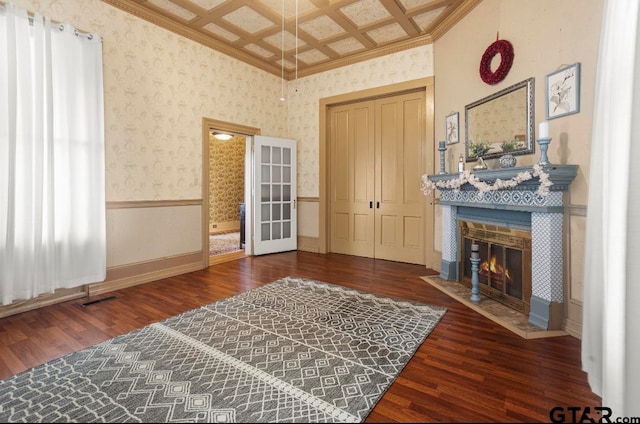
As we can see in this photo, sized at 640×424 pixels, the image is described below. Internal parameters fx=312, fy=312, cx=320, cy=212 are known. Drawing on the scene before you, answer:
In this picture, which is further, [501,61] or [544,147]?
[501,61]

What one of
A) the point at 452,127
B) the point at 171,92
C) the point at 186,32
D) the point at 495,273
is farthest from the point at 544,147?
the point at 186,32

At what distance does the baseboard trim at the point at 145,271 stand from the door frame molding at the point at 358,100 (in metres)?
2.32

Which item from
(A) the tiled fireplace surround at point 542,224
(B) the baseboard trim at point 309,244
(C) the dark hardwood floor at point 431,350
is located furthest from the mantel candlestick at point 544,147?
(B) the baseboard trim at point 309,244

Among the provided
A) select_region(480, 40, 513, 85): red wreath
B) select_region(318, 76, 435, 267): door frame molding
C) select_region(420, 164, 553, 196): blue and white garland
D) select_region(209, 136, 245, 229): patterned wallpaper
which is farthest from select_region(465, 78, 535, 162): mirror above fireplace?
select_region(209, 136, 245, 229): patterned wallpaper

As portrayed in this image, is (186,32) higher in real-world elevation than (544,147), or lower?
higher

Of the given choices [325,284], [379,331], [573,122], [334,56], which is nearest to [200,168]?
[325,284]

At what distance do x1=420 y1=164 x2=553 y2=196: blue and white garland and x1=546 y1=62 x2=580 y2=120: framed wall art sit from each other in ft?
1.97

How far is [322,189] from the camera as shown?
234 inches

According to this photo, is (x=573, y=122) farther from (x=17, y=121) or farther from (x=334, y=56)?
(x=17, y=121)

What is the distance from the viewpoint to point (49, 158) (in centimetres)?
312

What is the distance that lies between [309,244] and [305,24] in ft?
12.3

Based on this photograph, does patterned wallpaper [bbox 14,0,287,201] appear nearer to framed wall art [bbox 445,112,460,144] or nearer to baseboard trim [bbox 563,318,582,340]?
framed wall art [bbox 445,112,460,144]

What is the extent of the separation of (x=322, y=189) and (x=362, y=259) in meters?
1.52

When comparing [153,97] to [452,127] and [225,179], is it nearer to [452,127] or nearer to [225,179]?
[452,127]
